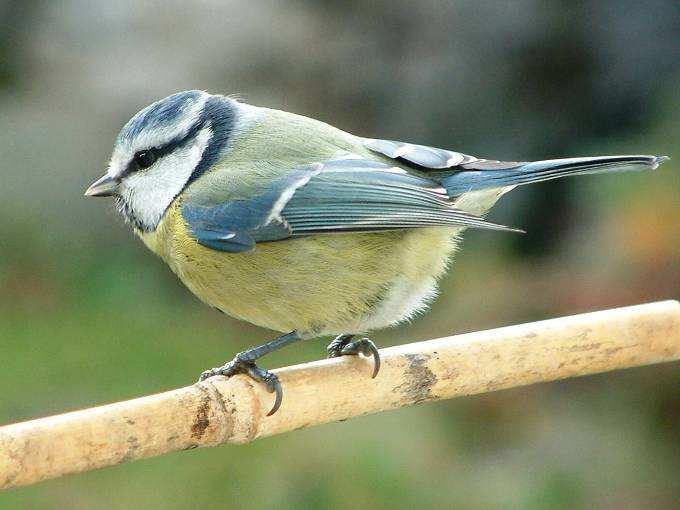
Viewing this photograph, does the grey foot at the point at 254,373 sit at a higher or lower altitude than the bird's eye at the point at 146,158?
lower

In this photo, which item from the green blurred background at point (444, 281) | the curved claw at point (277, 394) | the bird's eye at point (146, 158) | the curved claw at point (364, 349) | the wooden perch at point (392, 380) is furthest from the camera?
the green blurred background at point (444, 281)

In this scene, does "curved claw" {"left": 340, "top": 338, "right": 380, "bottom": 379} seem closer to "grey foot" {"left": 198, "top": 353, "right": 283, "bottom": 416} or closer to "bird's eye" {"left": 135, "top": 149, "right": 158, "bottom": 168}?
"grey foot" {"left": 198, "top": 353, "right": 283, "bottom": 416}

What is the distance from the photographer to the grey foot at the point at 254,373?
1.77 metres

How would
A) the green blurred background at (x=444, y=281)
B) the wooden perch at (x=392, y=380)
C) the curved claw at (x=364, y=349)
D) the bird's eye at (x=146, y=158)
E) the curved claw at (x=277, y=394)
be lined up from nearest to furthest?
1. the wooden perch at (x=392, y=380)
2. the curved claw at (x=277, y=394)
3. the curved claw at (x=364, y=349)
4. the bird's eye at (x=146, y=158)
5. the green blurred background at (x=444, y=281)

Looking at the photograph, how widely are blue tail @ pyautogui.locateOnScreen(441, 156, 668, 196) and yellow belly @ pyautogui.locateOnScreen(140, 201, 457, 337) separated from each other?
0.11 m

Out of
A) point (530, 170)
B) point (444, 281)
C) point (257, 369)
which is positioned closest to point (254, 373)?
point (257, 369)

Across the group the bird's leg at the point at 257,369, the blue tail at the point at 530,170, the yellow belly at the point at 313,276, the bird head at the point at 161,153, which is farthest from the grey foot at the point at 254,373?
the blue tail at the point at 530,170

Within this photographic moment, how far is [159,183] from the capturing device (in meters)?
2.04

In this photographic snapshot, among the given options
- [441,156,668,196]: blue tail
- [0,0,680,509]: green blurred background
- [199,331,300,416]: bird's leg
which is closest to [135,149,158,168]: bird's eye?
[199,331,300,416]: bird's leg

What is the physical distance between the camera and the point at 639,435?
2.95m

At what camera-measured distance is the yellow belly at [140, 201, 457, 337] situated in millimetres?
1966

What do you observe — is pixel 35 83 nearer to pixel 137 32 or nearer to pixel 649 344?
pixel 137 32

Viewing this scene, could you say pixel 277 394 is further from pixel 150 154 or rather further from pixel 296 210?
pixel 150 154

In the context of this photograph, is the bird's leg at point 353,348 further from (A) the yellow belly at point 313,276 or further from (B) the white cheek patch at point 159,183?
(B) the white cheek patch at point 159,183
